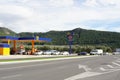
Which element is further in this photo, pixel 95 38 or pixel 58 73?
pixel 95 38

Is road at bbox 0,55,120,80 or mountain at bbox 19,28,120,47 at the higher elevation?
mountain at bbox 19,28,120,47

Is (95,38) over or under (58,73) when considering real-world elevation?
over

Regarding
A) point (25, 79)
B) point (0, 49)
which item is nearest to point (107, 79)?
point (25, 79)

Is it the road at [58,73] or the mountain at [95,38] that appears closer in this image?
the road at [58,73]

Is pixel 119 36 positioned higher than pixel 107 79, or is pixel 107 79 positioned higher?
pixel 119 36

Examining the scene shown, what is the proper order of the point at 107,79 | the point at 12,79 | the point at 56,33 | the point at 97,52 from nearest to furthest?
1. the point at 12,79
2. the point at 107,79
3. the point at 97,52
4. the point at 56,33

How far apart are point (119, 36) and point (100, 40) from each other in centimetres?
1112

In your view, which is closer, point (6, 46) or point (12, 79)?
point (12, 79)

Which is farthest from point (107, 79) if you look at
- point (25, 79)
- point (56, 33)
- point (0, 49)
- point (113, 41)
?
point (56, 33)

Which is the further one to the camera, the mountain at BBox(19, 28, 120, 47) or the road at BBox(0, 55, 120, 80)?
the mountain at BBox(19, 28, 120, 47)

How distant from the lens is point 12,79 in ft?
55.8

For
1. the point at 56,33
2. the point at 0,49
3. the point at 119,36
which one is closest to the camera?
the point at 0,49

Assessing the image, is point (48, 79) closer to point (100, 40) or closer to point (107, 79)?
point (107, 79)

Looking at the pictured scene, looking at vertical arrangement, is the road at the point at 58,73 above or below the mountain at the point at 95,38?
below
